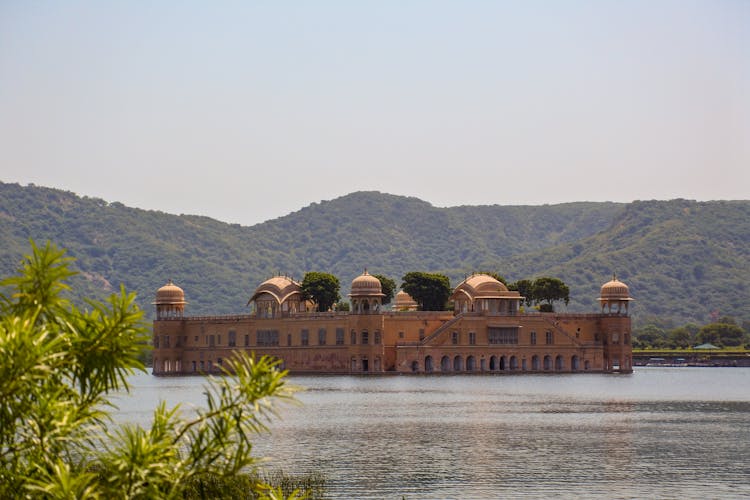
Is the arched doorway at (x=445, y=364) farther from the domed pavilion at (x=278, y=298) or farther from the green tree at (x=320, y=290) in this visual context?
the domed pavilion at (x=278, y=298)

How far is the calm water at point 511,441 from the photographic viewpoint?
38219 mm

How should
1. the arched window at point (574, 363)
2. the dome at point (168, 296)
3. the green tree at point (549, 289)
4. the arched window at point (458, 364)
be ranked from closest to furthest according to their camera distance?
the arched window at point (458, 364) → the arched window at point (574, 363) → the dome at point (168, 296) → the green tree at point (549, 289)

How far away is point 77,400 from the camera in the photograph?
14.6 meters

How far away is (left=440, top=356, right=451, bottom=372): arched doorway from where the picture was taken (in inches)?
4554

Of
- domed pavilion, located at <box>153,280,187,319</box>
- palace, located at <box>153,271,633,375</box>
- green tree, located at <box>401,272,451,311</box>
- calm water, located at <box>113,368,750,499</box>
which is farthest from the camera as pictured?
green tree, located at <box>401,272,451,311</box>

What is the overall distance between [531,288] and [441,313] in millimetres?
18507

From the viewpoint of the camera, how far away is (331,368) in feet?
381

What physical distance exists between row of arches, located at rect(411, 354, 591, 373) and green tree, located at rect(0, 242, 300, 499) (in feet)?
329

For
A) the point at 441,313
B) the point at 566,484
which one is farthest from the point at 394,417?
the point at 441,313

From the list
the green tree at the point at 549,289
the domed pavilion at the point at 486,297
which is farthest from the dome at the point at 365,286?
the green tree at the point at 549,289

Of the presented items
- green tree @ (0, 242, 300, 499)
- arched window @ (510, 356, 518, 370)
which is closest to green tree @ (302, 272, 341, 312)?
arched window @ (510, 356, 518, 370)

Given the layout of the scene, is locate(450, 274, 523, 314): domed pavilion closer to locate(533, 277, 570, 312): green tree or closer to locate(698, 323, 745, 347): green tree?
locate(533, 277, 570, 312): green tree

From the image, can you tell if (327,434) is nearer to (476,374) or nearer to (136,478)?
(136,478)

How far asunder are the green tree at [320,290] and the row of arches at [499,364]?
13845 millimetres
